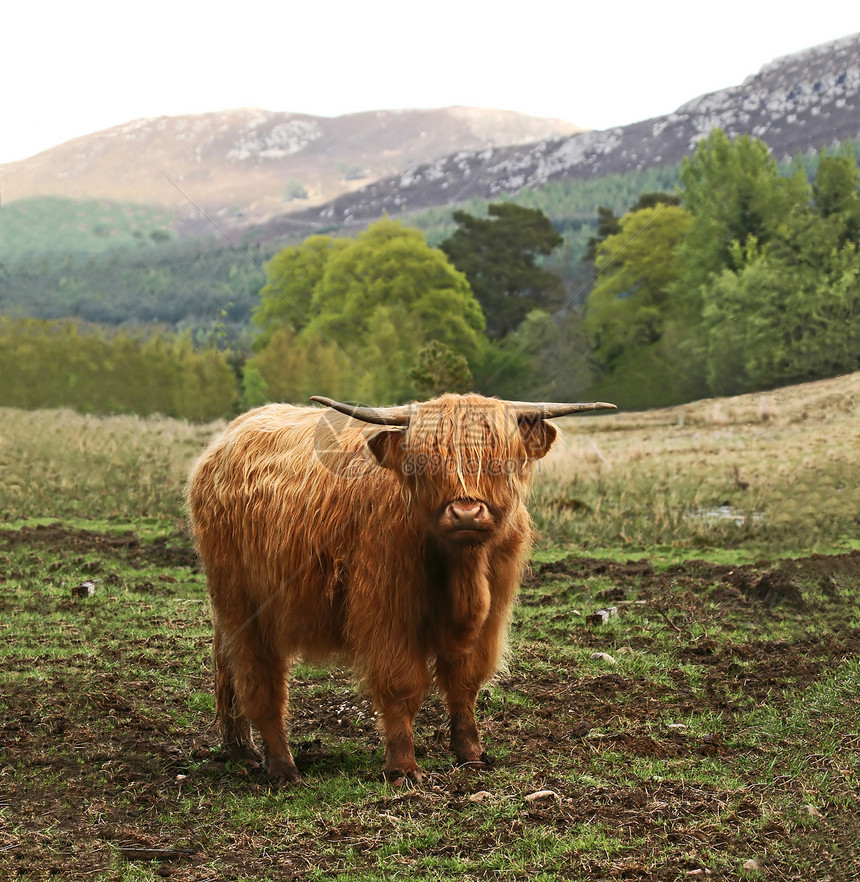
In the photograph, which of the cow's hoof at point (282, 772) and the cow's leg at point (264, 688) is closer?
the cow's hoof at point (282, 772)

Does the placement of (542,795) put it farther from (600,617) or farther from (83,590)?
(83,590)

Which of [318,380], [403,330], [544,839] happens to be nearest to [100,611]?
[544,839]

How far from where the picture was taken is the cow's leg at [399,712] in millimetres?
4656

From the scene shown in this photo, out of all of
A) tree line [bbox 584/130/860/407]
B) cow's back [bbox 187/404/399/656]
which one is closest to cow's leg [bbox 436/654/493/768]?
cow's back [bbox 187/404/399/656]

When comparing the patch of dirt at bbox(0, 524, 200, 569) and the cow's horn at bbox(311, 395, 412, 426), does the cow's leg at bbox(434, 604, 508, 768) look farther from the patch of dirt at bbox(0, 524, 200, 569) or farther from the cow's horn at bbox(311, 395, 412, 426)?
the patch of dirt at bbox(0, 524, 200, 569)

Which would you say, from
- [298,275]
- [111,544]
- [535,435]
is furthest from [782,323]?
[535,435]

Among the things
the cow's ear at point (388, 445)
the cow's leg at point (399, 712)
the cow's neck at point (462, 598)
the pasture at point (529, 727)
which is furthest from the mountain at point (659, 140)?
the cow's leg at point (399, 712)

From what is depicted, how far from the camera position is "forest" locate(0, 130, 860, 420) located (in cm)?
3841

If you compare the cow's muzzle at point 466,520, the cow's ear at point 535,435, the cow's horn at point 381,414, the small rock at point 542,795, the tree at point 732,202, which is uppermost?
the tree at point 732,202

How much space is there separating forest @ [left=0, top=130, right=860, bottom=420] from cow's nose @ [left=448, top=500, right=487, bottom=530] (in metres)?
27.6

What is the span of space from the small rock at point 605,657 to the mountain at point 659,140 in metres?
99.4

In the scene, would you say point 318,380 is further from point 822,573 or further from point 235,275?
point 822,573

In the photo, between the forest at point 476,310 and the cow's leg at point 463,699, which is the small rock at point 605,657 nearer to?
the cow's leg at point 463,699

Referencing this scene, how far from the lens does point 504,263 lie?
5978 centimetres
